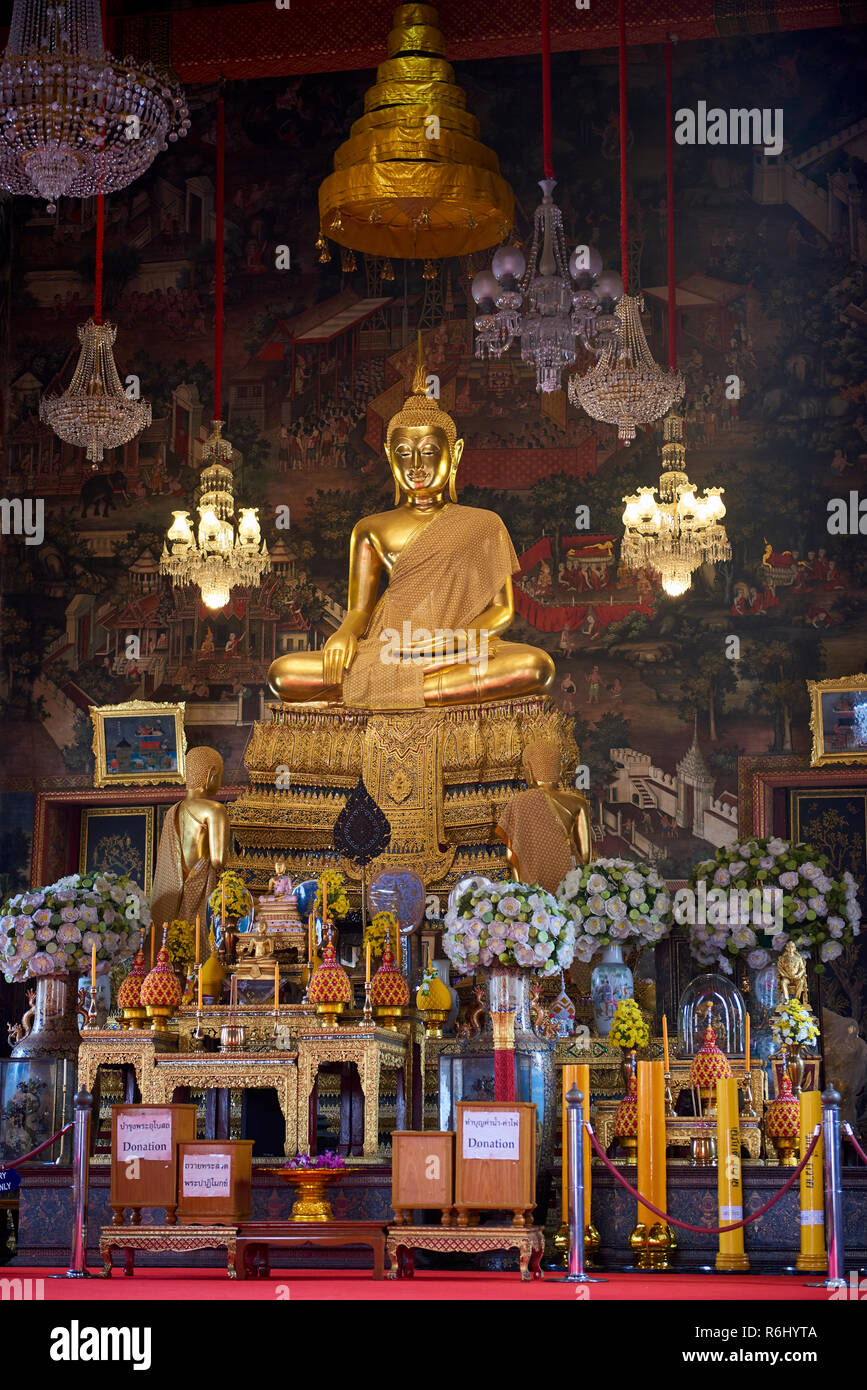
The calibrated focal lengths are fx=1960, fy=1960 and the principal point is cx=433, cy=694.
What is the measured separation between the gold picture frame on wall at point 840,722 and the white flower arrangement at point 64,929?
495cm

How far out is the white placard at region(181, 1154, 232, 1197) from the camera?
6250 millimetres

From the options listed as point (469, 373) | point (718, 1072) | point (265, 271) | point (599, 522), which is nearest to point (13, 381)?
point (265, 271)

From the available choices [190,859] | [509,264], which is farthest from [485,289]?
[190,859]

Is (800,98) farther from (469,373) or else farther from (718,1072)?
(718,1072)

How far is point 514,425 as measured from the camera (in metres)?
12.9

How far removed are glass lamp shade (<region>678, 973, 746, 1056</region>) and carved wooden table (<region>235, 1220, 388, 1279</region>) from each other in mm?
2244

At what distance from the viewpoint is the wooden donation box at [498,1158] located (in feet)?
19.9

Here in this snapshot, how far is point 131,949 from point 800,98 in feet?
24.6

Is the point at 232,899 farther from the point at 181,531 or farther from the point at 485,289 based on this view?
the point at 181,531

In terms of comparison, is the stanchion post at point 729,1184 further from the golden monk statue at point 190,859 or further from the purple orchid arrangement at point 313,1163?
the golden monk statue at point 190,859

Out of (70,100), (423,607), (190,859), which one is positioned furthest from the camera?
(423,607)

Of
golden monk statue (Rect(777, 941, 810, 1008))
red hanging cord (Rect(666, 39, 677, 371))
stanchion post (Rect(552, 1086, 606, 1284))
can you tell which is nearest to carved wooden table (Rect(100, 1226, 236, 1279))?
stanchion post (Rect(552, 1086, 606, 1284))

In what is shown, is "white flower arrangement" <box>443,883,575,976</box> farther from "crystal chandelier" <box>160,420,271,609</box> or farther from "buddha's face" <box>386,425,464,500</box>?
"crystal chandelier" <box>160,420,271,609</box>

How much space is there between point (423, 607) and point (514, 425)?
117 inches
